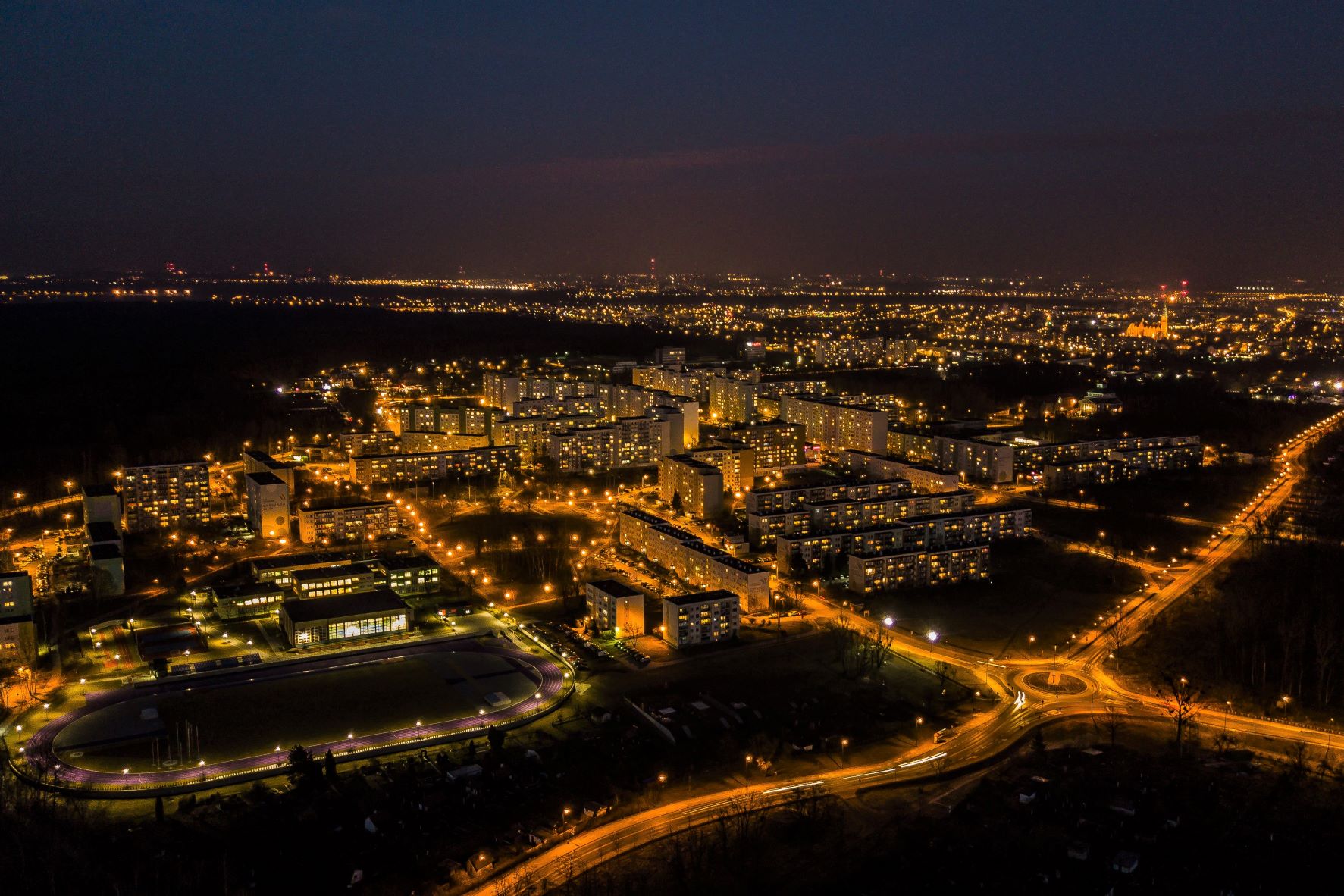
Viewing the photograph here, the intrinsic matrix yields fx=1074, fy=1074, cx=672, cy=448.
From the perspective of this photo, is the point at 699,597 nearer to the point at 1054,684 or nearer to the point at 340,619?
the point at 1054,684

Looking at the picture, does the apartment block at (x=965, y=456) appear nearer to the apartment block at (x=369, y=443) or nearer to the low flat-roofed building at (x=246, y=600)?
the apartment block at (x=369, y=443)

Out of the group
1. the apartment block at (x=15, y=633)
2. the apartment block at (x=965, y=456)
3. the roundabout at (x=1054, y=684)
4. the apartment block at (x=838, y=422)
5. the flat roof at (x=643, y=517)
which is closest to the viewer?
the roundabout at (x=1054, y=684)

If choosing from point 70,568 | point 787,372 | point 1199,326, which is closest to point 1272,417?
point 787,372

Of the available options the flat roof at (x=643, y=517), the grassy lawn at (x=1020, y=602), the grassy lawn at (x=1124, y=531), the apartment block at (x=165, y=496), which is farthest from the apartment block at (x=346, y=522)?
the grassy lawn at (x=1124, y=531)

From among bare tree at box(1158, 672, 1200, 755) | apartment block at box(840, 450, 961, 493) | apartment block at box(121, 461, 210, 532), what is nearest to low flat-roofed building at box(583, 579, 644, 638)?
bare tree at box(1158, 672, 1200, 755)

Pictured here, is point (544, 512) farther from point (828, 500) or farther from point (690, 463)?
point (828, 500)

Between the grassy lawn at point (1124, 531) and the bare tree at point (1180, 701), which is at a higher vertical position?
the grassy lawn at point (1124, 531)
